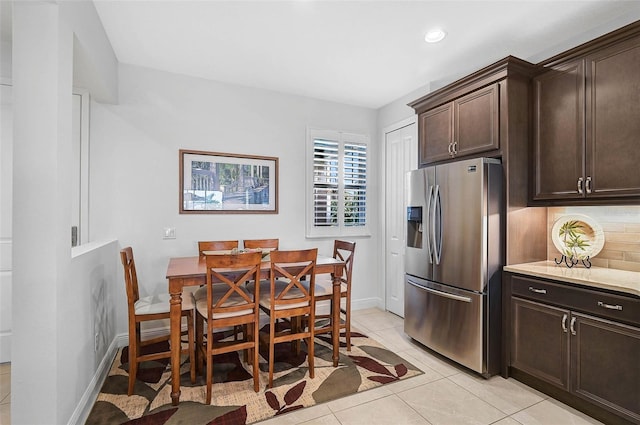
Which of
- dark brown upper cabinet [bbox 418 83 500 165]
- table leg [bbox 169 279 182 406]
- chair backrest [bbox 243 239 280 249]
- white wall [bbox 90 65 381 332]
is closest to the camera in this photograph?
table leg [bbox 169 279 182 406]

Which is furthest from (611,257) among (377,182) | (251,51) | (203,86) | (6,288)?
(6,288)

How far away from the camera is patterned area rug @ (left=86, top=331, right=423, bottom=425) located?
2131 mm

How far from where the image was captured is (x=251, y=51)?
298cm

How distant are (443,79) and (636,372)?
301 cm

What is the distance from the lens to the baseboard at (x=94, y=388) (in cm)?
202

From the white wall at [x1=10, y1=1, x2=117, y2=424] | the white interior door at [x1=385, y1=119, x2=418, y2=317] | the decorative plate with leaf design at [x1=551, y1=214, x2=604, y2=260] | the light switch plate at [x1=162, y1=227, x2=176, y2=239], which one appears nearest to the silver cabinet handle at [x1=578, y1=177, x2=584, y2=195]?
the decorative plate with leaf design at [x1=551, y1=214, x2=604, y2=260]

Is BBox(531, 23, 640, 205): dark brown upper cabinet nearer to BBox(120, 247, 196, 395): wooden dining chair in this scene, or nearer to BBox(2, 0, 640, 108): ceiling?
BBox(2, 0, 640, 108): ceiling

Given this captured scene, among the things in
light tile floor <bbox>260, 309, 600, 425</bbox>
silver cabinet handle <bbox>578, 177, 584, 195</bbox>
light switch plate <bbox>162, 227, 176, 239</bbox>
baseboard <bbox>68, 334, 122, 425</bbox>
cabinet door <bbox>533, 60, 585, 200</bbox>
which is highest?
cabinet door <bbox>533, 60, 585, 200</bbox>

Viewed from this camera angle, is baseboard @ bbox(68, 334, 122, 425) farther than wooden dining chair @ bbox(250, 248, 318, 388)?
No

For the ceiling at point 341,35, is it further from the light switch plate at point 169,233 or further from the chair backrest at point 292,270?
the chair backrest at point 292,270

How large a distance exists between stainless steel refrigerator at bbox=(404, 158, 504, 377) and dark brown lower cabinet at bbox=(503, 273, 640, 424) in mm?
176

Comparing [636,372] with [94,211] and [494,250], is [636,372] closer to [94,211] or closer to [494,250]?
[494,250]

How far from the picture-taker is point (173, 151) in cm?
341

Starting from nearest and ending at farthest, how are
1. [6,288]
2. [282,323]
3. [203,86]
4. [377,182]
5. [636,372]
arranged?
[636,372], [6,288], [203,86], [282,323], [377,182]
